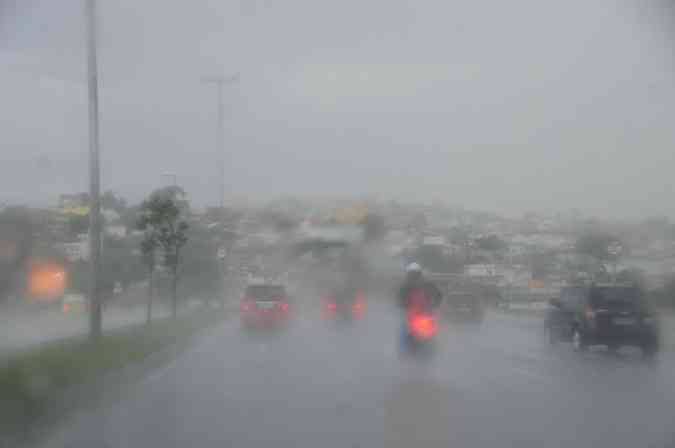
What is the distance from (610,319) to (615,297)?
2.26ft

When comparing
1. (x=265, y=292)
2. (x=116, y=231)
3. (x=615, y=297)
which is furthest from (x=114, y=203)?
(x=615, y=297)

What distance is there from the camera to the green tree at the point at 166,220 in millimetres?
30172

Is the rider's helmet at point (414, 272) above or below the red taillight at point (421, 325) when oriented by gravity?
above

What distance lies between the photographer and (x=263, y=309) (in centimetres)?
3325

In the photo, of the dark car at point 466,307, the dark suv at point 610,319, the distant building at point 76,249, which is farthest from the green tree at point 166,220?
the dark suv at point 610,319

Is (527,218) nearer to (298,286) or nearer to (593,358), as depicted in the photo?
(298,286)

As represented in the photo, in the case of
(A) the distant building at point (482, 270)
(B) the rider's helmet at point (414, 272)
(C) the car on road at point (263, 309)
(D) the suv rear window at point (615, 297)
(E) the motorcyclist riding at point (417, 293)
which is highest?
(B) the rider's helmet at point (414, 272)

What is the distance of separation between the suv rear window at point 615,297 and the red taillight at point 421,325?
6.07 metres

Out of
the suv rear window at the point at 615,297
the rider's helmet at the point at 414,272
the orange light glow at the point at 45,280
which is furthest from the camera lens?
the orange light glow at the point at 45,280

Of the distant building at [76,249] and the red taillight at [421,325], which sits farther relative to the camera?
the distant building at [76,249]

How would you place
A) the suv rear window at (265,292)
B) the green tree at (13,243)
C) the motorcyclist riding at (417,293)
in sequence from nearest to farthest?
the motorcyclist riding at (417,293), the green tree at (13,243), the suv rear window at (265,292)

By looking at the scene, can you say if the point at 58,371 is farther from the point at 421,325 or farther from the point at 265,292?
the point at 265,292

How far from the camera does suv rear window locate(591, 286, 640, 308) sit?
2227 cm

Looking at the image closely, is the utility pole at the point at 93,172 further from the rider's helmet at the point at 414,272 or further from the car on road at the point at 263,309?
the car on road at the point at 263,309
